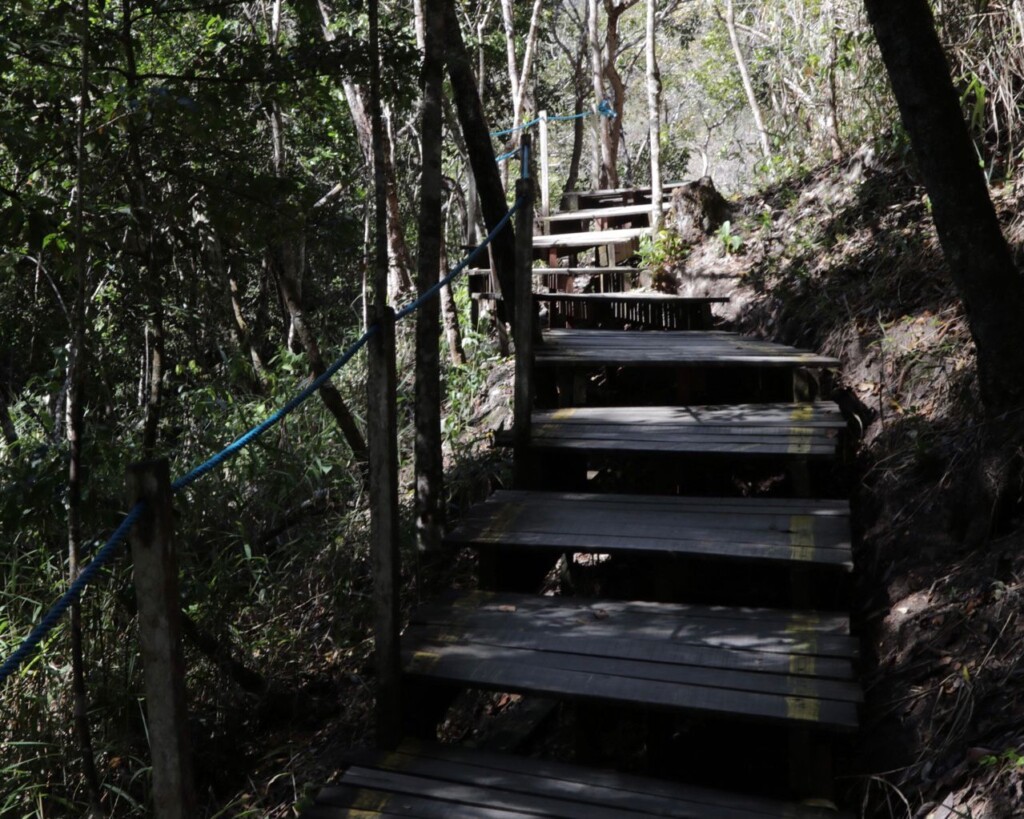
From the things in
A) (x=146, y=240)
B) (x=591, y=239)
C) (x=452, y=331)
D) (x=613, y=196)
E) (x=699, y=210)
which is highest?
(x=613, y=196)

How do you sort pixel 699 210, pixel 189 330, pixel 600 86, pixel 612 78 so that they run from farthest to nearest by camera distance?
pixel 612 78 < pixel 600 86 < pixel 699 210 < pixel 189 330

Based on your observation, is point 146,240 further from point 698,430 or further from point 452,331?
point 452,331

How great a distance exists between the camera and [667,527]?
360 cm

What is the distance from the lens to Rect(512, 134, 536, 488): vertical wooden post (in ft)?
14.1

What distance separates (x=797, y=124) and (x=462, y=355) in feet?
13.4

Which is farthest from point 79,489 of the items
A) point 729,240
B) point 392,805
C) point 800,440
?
point 729,240

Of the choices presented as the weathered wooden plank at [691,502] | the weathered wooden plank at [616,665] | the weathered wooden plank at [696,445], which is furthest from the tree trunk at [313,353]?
the weathered wooden plank at [616,665]

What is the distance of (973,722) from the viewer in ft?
8.29

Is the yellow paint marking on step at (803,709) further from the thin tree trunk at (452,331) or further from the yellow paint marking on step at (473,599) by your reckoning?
the thin tree trunk at (452,331)

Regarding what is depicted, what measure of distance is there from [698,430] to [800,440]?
19.0 inches

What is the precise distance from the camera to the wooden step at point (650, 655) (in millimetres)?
2709

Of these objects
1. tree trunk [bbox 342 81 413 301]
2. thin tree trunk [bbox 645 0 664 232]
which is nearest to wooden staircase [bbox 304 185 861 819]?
tree trunk [bbox 342 81 413 301]

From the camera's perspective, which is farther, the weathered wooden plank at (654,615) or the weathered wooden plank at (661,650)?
the weathered wooden plank at (654,615)

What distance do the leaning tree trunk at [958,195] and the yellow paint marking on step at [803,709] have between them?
4.17ft
